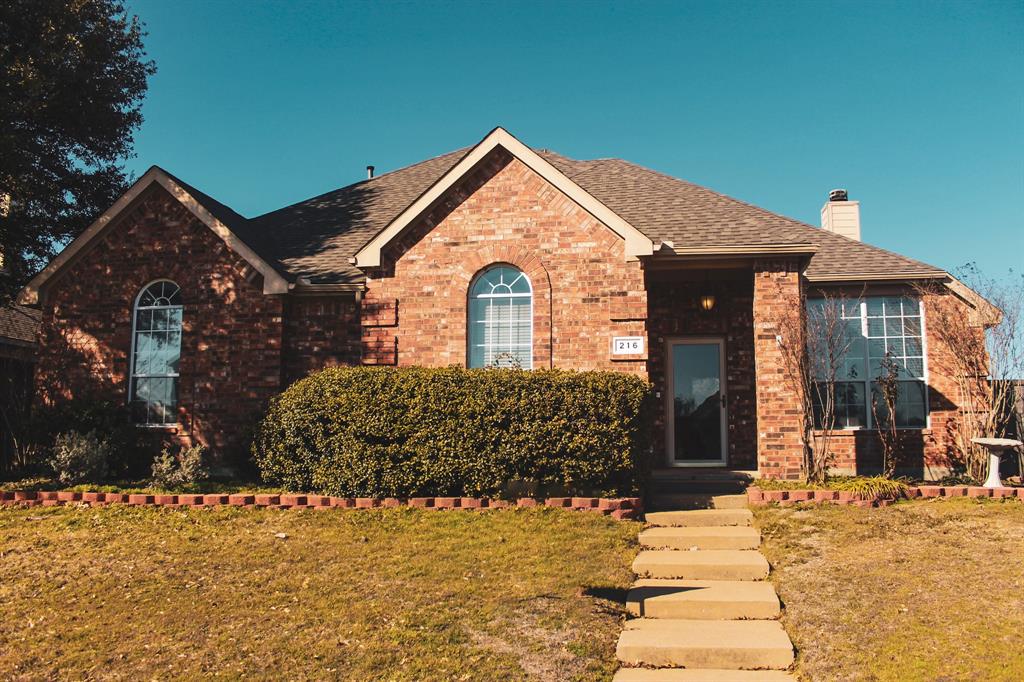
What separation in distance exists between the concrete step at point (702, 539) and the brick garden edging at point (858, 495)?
43.8 inches

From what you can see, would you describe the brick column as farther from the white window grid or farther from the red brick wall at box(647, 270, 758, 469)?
the white window grid

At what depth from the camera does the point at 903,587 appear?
7793 millimetres

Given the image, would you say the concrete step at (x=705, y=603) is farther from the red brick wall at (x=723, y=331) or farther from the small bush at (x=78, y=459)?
the small bush at (x=78, y=459)

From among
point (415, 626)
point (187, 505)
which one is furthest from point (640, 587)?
point (187, 505)

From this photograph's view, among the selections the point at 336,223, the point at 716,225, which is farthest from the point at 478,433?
the point at 336,223

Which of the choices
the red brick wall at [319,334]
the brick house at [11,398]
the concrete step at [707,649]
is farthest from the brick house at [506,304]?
the concrete step at [707,649]

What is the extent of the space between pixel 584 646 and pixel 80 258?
1261 centimetres

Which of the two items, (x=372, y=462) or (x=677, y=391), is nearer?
(x=372, y=462)

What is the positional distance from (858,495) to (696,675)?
17.8 feet

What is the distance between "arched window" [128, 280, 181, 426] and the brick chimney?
47.6ft

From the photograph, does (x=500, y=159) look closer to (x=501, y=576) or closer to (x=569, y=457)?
(x=569, y=457)

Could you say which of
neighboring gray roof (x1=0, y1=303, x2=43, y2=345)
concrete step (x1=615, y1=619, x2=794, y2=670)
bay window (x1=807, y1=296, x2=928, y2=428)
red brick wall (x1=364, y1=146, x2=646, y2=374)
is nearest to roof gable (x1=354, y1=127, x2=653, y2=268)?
red brick wall (x1=364, y1=146, x2=646, y2=374)

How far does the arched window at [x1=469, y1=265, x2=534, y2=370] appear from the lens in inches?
516

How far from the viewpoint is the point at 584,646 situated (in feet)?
22.4
